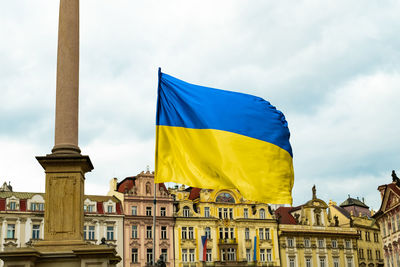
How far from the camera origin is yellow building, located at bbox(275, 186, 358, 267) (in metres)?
70.5

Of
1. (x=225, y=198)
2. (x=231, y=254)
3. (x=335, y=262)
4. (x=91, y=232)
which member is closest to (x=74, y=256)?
(x=91, y=232)

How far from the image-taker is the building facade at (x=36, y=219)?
57.7 m

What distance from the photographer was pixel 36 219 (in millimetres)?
58938

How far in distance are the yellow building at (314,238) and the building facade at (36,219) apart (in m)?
21.2

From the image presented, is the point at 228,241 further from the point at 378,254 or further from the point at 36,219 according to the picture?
the point at 378,254

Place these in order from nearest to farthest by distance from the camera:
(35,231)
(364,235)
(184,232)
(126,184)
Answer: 1. (35,231)
2. (184,232)
3. (126,184)
4. (364,235)

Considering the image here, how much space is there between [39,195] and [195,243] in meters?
18.6

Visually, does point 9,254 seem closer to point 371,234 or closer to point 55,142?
point 55,142

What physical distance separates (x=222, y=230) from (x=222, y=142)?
53.8m

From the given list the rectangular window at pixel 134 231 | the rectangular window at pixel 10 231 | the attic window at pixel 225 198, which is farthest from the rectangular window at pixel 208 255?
the rectangular window at pixel 10 231

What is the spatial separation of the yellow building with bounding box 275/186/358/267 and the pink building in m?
14.9

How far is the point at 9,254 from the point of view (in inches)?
582

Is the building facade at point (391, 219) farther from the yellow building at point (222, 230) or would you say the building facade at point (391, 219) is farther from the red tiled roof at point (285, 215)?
the red tiled roof at point (285, 215)

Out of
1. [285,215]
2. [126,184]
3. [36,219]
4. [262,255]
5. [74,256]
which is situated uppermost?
[126,184]
